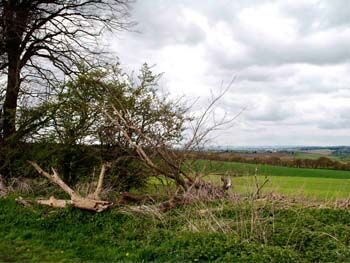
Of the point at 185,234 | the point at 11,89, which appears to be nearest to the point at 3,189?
the point at 11,89

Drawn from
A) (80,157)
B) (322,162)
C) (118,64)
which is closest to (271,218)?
(80,157)

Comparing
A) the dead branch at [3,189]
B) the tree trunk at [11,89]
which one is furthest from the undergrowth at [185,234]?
the tree trunk at [11,89]

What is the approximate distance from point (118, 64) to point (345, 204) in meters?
9.89

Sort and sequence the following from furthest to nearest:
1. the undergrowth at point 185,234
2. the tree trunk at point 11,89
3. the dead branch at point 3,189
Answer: the tree trunk at point 11,89 < the dead branch at point 3,189 < the undergrowth at point 185,234

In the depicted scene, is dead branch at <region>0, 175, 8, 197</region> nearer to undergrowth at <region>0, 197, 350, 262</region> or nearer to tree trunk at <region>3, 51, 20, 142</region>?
tree trunk at <region>3, 51, 20, 142</region>

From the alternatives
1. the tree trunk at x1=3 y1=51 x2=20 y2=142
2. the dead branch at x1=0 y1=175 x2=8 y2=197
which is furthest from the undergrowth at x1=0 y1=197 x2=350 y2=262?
the tree trunk at x1=3 y1=51 x2=20 y2=142

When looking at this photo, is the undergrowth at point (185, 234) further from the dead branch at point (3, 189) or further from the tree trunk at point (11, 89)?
the tree trunk at point (11, 89)

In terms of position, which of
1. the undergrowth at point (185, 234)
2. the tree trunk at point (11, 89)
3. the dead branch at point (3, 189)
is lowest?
the undergrowth at point (185, 234)

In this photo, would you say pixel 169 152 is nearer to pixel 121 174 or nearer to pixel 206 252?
pixel 121 174

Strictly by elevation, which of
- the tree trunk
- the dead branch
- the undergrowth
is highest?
the tree trunk

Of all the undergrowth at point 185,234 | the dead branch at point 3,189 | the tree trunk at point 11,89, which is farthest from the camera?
the tree trunk at point 11,89

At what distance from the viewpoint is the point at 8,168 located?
54.3ft

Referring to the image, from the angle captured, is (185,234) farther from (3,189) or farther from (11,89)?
(11,89)

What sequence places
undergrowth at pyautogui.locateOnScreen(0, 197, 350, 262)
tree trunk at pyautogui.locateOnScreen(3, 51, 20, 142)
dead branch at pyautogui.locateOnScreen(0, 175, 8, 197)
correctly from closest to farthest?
1. undergrowth at pyautogui.locateOnScreen(0, 197, 350, 262)
2. dead branch at pyautogui.locateOnScreen(0, 175, 8, 197)
3. tree trunk at pyautogui.locateOnScreen(3, 51, 20, 142)
